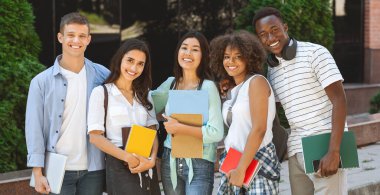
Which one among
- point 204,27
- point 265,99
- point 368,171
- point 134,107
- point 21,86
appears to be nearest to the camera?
point 265,99

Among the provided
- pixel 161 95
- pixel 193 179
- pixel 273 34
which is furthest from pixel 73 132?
pixel 273 34

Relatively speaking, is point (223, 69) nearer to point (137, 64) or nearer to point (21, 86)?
point (137, 64)

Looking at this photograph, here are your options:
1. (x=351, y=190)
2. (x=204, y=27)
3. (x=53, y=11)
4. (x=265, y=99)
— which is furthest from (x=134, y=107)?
(x=204, y=27)

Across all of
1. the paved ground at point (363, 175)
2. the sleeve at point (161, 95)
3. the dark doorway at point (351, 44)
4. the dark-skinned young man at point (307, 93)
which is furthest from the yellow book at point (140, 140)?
the dark doorway at point (351, 44)

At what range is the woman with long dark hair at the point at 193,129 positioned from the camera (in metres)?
4.65

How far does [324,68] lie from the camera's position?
4.47 metres

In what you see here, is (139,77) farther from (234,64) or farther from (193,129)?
(234,64)

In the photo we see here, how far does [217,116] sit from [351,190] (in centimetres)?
368

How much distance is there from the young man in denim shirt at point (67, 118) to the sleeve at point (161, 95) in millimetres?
504

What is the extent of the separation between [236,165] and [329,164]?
605 millimetres

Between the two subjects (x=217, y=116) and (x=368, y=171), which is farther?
(x=368, y=171)

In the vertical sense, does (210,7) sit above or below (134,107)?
above

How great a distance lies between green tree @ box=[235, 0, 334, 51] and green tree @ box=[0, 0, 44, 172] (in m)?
4.30

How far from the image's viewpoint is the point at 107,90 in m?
4.62
